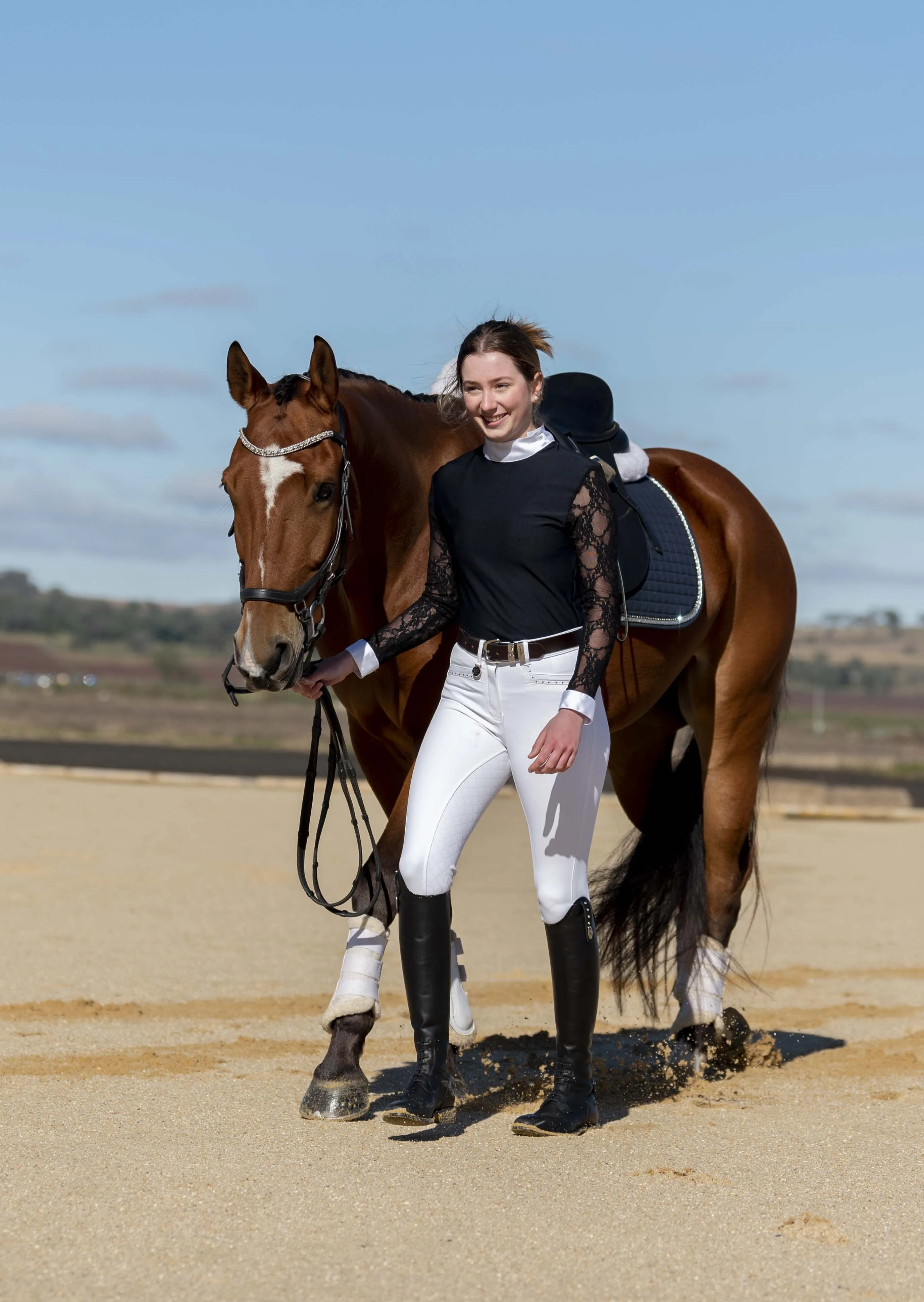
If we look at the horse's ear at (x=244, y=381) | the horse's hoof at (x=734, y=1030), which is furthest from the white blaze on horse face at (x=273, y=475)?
the horse's hoof at (x=734, y=1030)

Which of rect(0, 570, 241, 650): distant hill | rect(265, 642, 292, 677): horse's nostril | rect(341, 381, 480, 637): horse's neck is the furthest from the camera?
rect(0, 570, 241, 650): distant hill

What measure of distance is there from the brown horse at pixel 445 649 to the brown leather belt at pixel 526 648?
50cm

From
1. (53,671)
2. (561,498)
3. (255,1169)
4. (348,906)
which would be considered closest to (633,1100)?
(255,1169)

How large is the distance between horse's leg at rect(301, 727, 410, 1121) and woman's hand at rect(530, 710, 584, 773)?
0.72m

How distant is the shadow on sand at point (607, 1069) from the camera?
14.7 ft

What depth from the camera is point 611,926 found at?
5645mm

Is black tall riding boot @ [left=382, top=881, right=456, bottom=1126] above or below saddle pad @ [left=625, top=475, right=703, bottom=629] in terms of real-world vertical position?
below

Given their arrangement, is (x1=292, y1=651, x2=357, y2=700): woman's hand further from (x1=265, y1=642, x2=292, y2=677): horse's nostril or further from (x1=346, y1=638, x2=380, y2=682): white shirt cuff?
(x1=265, y1=642, x2=292, y2=677): horse's nostril

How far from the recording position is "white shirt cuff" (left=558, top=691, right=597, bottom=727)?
3670 mm

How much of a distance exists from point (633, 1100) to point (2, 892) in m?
5.88

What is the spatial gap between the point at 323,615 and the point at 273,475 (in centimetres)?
42

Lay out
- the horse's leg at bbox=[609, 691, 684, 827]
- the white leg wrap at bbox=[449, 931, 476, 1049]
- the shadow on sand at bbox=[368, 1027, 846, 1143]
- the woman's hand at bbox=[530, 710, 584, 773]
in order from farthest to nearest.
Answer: the horse's leg at bbox=[609, 691, 684, 827]
the white leg wrap at bbox=[449, 931, 476, 1049]
the shadow on sand at bbox=[368, 1027, 846, 1143]
the woman's hand at bbox=[530, 710, 584, 773]

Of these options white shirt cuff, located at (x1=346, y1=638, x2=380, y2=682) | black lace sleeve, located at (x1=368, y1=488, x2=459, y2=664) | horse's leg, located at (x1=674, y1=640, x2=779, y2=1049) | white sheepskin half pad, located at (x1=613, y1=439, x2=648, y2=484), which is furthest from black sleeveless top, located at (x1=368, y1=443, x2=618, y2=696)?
horse's leg, located at (x1=674, y1=640, x2=779, y2=1049)

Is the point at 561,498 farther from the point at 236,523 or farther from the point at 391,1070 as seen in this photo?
the point at 391,1070
